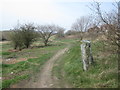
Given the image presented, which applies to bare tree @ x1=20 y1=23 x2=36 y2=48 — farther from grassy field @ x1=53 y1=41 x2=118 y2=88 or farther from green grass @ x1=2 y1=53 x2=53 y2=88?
grassy field @ x1=53 y1=41 x2=118 y2=88

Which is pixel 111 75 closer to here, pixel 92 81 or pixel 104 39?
pixel 92 81

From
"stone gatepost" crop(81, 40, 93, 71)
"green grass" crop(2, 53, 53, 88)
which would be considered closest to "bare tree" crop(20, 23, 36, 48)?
"green grass" crop(2, 53, 53, 88)

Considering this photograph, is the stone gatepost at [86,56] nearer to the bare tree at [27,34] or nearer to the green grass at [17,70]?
the green grass at [17,70]

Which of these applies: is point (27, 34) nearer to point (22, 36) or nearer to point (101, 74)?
point (22, 36)

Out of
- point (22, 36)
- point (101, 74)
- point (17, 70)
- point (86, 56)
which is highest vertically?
point (22, 36)

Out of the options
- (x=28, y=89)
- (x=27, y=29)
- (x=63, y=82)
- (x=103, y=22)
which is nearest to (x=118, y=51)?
(x=103, y=22)

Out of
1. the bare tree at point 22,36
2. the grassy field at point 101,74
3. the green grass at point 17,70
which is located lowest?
the green grass at point 17,70

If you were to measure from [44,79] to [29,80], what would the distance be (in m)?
0.86

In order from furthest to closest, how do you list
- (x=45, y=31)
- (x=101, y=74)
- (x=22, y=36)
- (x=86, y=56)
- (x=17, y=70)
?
(x=45, y=31) → (x=22, y=36) → (x=17, y=70) → (x=86, y=56) → (x=101, y=74)

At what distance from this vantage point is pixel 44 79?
11.1 metres

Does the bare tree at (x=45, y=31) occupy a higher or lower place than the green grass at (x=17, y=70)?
higher

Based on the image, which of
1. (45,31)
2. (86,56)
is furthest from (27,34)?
(86,56)

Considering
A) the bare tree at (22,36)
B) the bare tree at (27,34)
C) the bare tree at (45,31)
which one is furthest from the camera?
the bare tree at (45,31)

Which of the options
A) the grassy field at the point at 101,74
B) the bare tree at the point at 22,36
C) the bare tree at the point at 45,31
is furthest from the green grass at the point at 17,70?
the bare tree at the point at 45,31
